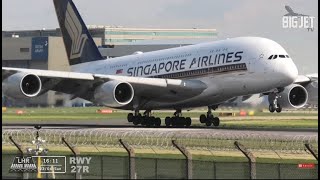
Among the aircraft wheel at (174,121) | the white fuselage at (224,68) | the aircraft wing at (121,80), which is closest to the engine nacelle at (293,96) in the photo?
the white fuselage at (224,68)

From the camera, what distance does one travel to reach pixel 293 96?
5475cm

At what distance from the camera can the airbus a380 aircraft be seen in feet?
164

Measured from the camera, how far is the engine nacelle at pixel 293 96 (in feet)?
177

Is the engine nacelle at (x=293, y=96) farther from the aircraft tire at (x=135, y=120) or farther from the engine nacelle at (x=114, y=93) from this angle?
the engine nacelle at (x=114, y=93)

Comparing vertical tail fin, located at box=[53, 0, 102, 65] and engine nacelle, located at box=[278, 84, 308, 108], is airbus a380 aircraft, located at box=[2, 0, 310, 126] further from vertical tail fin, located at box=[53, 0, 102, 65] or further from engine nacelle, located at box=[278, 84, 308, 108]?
vertical tail fin, located at box=[53, 0, 102, 65]

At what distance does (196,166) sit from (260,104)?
1019 inches

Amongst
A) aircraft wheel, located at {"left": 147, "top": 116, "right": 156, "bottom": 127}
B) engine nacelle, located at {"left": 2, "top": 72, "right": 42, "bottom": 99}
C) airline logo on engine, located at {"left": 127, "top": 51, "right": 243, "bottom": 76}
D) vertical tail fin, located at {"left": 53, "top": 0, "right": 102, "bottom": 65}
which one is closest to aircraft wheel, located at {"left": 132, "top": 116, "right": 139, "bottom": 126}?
aircraft wheel, located at {"left": 147, "top": 116, "right": 156, "bottom": 127}

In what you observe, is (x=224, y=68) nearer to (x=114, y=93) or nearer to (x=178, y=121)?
(x=178, y=121)

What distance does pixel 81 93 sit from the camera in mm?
54500

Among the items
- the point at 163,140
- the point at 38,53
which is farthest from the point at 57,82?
the point at 38,53

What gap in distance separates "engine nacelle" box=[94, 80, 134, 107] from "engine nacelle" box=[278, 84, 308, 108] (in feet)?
29.4

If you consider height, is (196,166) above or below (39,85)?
below

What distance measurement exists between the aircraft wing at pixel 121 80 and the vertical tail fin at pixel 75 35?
25.1 ft

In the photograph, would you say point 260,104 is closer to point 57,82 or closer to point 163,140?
point 57,82
